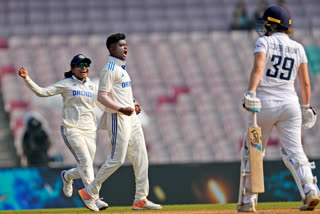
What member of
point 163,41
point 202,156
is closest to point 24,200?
point 202,156

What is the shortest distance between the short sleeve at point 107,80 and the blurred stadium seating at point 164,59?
7.32 metres

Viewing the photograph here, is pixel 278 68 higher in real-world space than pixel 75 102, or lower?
higher

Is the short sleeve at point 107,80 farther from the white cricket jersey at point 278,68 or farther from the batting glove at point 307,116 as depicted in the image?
the batting glove at point 307,116

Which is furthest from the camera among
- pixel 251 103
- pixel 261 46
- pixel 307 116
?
pixel 307 116

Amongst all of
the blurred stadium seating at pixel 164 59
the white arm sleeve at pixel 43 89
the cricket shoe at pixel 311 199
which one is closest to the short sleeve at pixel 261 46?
the cricket shoe at pixel 311 199

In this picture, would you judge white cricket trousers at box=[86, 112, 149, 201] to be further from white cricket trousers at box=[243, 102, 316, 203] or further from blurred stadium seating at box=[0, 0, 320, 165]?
blurred stadium seating at box=[0, 0, 320, 165]

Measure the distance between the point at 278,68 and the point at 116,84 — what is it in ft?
6.06

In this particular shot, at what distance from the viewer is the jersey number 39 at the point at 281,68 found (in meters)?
6.55

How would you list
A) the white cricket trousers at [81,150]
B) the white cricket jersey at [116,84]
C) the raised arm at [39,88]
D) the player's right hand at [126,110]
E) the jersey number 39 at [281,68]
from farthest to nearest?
the white cricket trousers at [81,150]
the raised arm at [39,88]
the white cricket jersey at [116,84]
the player's right hand at [126,110]
the jersey number 39 at [281,68]

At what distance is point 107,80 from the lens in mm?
7512

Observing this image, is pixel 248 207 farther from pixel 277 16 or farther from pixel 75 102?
pixel 75 102

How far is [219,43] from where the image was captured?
18.2 meters

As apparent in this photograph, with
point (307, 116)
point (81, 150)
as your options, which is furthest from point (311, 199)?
point (81, 150)

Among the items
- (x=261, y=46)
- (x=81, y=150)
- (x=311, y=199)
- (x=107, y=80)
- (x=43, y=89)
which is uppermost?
(x=261, y=46)
